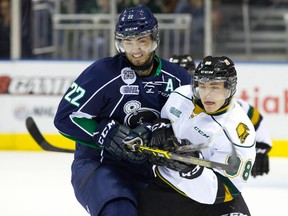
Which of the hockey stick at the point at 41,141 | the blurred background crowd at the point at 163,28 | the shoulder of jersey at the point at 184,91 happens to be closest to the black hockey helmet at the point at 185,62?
the hockey stick at the point at 41,141

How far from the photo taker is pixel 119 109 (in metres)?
3.00

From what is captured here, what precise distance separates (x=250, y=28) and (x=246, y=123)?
5.13 m

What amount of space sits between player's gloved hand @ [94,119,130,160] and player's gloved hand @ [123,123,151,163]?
0.06ft

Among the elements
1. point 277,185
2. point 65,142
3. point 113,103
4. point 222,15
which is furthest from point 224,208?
point 222,15

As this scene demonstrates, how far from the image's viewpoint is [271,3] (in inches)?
304

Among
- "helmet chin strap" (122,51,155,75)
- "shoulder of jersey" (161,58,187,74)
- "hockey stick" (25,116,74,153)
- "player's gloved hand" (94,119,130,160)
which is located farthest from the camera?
"hockey stick" (25,116,74,153)

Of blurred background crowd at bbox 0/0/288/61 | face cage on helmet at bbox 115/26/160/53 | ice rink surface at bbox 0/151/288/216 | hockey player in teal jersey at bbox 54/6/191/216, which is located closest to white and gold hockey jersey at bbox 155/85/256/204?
hockey player in teal jersey at bbox 54/6/191/216

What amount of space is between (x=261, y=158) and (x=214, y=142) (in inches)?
70.2

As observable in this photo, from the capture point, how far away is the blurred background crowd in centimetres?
743

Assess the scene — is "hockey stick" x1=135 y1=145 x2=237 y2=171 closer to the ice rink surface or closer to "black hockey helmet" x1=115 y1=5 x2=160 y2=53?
"black hockey helmet" x1=115 y1=5 x2=160 y2=53

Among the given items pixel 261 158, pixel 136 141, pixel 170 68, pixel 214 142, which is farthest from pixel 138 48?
pixel 261 158

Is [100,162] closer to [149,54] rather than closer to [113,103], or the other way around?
[113,103]

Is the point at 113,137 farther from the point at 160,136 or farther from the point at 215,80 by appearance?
the point at 215,80

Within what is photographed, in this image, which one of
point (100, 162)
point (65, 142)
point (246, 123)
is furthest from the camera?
point (65, 142)
